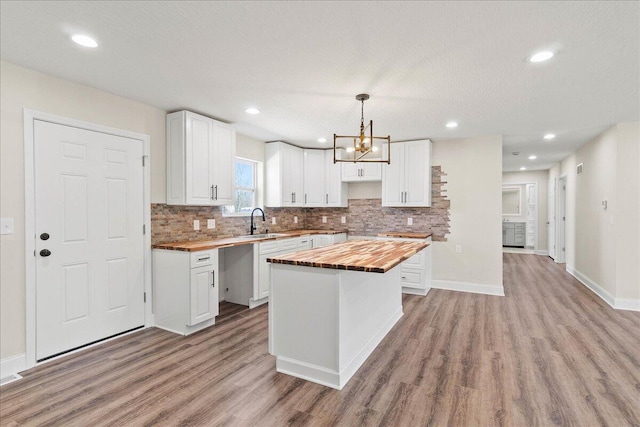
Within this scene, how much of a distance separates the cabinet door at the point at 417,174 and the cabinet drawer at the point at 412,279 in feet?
3.55

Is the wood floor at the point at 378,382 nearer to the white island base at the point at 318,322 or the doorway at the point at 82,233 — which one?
the white island base at the point at 318,322

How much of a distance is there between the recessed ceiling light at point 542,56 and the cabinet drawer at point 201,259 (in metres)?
3.34

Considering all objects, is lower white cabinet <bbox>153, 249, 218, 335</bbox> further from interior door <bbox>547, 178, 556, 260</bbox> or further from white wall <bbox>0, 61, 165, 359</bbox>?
interior door <bbox>547, 178, 556, 260</bbox>

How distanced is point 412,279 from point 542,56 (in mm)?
3309

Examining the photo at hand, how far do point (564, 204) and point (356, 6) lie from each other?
782 cm

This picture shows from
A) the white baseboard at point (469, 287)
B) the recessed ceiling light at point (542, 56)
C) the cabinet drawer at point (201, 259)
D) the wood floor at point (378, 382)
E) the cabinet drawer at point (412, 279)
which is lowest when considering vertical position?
the wood floor at point (378, 382)

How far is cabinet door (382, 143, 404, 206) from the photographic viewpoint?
17.4ft

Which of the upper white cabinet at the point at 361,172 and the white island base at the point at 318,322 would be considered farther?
the upper white cabinet at the point at 361,172

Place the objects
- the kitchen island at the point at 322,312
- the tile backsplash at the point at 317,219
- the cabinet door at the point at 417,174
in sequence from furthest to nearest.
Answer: the cabinet door at the point at 417,174 < the tile backsplash at the point at 317,219 < the kitchen island at the point at 322,312

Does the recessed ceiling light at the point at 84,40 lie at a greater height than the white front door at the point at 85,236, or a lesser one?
greater

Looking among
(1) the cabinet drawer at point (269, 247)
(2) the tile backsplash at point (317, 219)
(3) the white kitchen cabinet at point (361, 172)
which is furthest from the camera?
(3) the white kitchen cabinet at point (361, 172)

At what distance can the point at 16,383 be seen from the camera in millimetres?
2383

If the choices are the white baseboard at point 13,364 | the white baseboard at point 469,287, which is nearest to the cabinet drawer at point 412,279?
the white baseboard at point 469,287

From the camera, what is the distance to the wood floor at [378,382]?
2.02 meters
